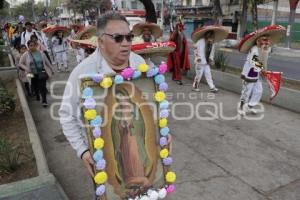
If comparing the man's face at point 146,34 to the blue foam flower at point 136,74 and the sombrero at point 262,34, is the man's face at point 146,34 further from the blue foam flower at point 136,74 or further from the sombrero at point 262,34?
the blue foam flower at point 136,74

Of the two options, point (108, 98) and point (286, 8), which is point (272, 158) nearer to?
point (108, 98)

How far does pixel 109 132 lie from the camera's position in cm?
244

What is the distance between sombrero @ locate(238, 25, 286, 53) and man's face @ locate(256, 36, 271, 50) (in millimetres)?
67

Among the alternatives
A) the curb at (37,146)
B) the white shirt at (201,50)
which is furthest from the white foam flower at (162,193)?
the white shirt at (201,50)

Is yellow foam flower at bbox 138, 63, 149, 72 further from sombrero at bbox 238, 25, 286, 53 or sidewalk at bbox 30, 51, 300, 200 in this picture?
sombrero at bbox 238, 25, 286, 53

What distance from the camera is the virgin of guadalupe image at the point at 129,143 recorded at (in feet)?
8.02

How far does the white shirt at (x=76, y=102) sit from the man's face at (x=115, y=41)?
0.33 feet

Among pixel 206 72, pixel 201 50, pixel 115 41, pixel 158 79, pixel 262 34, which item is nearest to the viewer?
pixel 115 41

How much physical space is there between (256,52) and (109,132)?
5.57 meters

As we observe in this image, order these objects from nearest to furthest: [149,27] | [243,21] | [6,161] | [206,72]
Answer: [6,161], [206,72], [149,27], [243,21]

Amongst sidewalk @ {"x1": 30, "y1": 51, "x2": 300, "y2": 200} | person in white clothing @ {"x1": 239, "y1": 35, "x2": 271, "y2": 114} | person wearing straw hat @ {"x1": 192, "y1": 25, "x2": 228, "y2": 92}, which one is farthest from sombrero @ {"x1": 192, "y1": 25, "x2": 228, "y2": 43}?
person in white clothing @ {"x1": 239, "y1": 35, "x2": 271, "y2": 114}

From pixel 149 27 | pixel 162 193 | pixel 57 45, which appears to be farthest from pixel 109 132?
pixel 57 45

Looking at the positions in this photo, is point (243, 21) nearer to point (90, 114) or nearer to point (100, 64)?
point (100, 64)

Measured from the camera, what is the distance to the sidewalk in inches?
178
